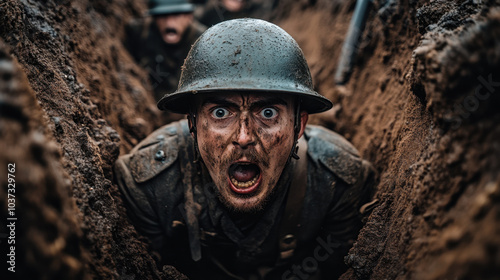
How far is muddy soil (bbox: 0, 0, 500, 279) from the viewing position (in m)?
1.31

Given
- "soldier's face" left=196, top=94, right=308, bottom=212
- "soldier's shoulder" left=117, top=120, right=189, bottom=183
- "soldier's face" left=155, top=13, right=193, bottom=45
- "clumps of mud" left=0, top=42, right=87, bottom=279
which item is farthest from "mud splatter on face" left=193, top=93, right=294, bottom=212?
"soldier's face" left=155, top=13, right=193, bottom=45

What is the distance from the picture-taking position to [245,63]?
2342 millimetres

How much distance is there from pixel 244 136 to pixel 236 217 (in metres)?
0.70

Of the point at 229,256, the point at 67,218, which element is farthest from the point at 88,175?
the point at 229,256

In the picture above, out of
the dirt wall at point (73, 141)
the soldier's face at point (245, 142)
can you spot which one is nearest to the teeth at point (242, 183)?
the soldier's face at point (245, 142)

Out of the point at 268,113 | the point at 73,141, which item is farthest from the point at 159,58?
the point at 268,113

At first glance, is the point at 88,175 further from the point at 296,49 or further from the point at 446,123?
the point at 446,123

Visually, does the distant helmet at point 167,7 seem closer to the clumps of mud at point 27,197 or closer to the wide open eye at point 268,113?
the wide open eye at point 268,113

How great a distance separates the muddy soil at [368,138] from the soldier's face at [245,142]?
73 cm

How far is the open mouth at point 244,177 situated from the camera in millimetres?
2383

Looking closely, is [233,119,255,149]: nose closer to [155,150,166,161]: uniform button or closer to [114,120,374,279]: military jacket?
[114,120,374,279]: military jacket

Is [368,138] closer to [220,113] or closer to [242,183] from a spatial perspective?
[242,183]

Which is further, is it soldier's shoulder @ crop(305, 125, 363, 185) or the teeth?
soldier's shoulder @ crop(305, 125, 363, 185)

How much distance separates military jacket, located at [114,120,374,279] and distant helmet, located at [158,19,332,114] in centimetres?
48
